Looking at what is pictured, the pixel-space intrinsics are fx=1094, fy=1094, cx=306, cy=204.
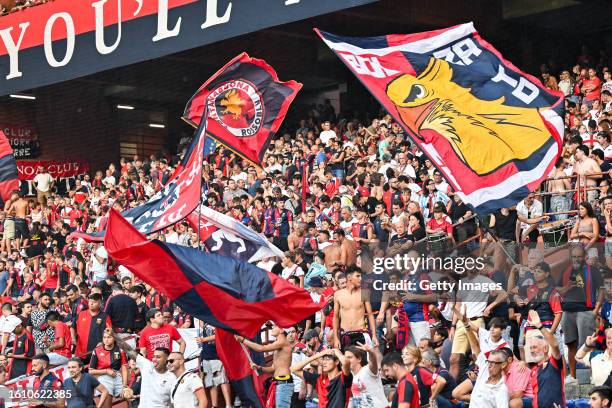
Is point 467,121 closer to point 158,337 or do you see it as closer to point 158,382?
point 158,382

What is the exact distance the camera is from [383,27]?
25.5 metres

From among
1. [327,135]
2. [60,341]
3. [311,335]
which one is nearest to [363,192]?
[327,135]

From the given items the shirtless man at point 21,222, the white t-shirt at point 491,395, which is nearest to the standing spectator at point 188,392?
the white t-shirt at point 491,395

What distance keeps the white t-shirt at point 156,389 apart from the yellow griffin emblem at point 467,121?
3887 mm

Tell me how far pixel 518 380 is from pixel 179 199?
461 cm

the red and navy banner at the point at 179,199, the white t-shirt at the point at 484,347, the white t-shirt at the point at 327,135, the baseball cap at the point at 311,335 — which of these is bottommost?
the white t-shirt at the point at 484,347

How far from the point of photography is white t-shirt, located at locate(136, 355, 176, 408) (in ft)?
39.8

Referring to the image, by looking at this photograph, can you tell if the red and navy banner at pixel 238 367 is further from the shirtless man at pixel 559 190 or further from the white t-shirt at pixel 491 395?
the shirtless man at pixel 559 190

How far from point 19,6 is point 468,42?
18.7 metres

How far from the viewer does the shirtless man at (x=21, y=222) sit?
24.1 metres

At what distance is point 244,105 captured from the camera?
16984mm

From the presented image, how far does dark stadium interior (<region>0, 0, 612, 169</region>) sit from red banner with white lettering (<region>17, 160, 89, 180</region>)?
0.25 meters

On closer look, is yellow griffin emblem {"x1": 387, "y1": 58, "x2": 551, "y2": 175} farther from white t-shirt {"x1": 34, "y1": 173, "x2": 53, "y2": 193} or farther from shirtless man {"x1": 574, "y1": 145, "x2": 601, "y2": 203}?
white t-shirt {"x1": 34, "y1": 173, "x2": 53, "y2": 193}

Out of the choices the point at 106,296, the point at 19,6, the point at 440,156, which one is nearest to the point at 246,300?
the point at 440,156
